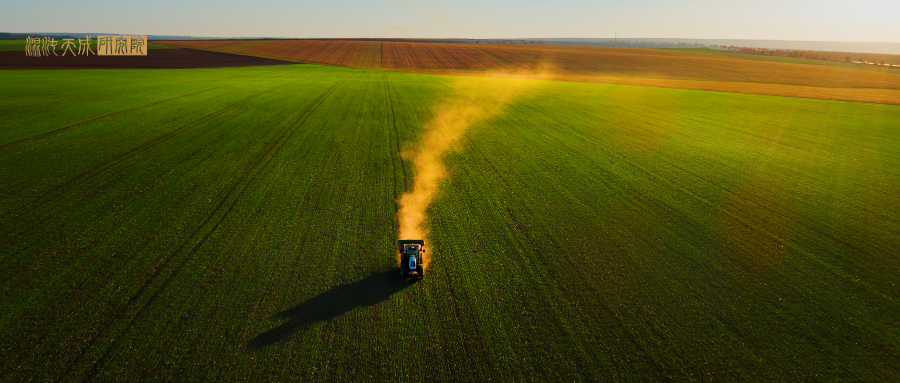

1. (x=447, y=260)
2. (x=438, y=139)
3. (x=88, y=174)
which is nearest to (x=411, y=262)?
(x=447, y=260)

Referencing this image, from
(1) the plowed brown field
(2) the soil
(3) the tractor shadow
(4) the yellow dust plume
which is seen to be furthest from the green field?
(2) the soil

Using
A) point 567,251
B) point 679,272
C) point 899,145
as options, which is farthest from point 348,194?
point 899,145

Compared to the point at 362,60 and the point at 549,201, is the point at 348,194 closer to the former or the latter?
the point at 549,201

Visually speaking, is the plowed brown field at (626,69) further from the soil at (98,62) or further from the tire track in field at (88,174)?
the tire track in field at (88,174)

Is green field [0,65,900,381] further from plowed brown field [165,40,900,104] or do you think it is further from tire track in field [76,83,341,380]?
plowed brown field [165,40,900,104]

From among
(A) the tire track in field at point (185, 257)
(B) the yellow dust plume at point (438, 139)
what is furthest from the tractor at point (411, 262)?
(A) the tire track in field at point (185, 257)

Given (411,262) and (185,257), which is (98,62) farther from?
(411,262)

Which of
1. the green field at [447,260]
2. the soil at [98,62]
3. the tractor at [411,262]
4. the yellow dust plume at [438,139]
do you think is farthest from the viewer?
the soil at [98,62]
